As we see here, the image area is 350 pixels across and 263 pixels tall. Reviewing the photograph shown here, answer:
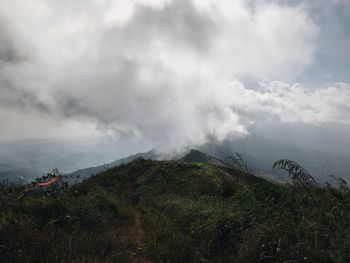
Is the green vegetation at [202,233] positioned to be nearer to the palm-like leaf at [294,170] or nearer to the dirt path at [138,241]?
the dirt path at [138,241]

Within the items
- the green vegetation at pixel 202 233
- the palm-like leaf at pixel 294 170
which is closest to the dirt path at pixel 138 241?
the green vegetation at pixel 202 233

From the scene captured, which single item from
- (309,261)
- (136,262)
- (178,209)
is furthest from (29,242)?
(178,209)

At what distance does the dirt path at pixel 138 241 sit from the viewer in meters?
6.00

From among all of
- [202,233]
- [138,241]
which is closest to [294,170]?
[202,233]

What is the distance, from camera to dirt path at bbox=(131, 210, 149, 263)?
600cm

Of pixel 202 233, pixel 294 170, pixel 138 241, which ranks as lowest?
pixel 138 241

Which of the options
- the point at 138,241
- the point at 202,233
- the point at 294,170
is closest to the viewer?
the point at 294,170

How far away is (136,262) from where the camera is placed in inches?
226

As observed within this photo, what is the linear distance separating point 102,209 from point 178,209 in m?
3.31

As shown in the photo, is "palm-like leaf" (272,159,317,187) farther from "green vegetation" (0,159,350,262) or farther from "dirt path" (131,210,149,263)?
"dirt path" (131,210,149,263)

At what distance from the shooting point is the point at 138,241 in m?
7.77

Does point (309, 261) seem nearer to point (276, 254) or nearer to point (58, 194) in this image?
point (276, 254)

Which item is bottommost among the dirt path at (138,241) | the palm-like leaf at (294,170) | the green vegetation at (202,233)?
the dirt path at (138,241)

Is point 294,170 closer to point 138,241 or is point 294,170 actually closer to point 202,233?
point 202,233
